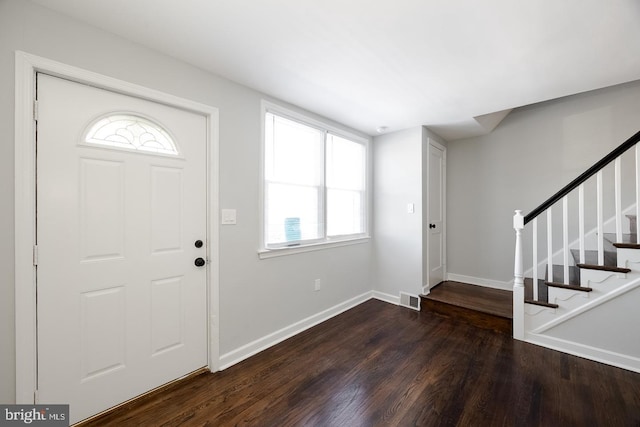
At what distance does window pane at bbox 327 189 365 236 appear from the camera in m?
3.29

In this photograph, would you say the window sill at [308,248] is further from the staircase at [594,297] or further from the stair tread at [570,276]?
the stair tread at [570,276]

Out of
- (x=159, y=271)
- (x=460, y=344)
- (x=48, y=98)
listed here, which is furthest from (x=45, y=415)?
(x=460, y=344)

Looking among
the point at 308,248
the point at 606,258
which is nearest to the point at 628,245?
the point at 606,258

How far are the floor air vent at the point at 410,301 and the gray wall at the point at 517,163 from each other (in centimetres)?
126

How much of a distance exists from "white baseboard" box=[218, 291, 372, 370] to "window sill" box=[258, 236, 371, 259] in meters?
0.78

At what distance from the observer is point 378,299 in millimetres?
3820

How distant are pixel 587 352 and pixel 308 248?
2762 millimetres

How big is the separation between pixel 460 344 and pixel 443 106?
2508 millimetres

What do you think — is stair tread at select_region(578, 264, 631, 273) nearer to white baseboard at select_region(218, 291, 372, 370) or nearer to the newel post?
the newel post

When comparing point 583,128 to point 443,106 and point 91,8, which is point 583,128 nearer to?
point 443,106

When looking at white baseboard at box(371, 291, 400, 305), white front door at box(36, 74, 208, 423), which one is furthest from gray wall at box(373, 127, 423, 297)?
white front door at box(36, 74, 208, 423)

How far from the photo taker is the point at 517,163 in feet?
12.2

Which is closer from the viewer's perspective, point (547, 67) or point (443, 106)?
point (547, 67)

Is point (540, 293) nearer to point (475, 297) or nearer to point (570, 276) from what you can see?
point (570, 276)
